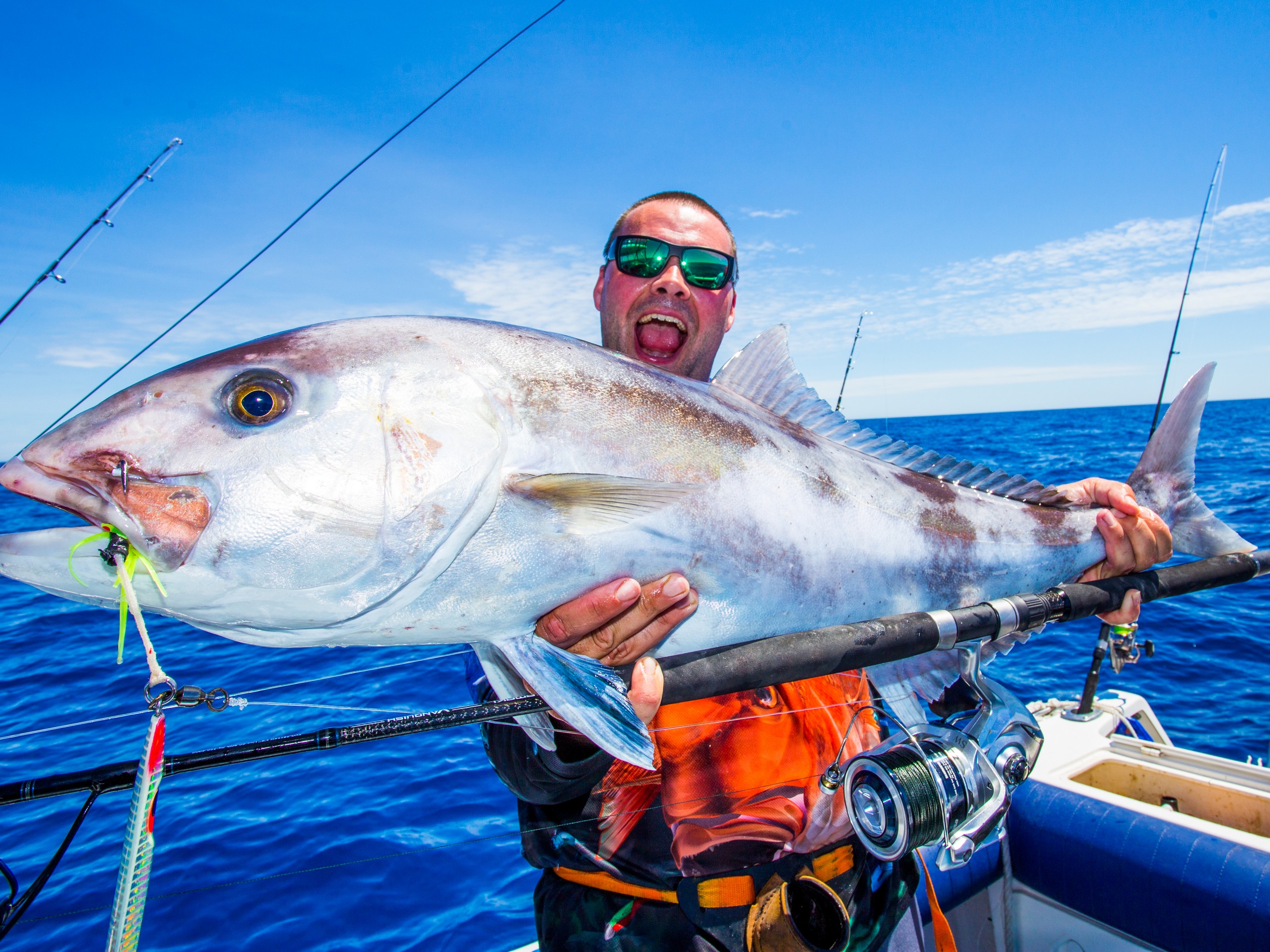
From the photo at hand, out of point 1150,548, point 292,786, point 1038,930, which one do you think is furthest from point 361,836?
point 1150,548

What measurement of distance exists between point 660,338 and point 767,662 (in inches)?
67.3

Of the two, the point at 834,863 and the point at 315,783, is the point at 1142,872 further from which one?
the point at 315,783

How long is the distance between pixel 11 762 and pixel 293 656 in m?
3.61

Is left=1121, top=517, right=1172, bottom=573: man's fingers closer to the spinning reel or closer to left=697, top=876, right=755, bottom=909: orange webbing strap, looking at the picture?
the spinning reel

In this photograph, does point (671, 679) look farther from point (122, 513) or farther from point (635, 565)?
point (122, 513)

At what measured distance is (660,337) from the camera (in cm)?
315

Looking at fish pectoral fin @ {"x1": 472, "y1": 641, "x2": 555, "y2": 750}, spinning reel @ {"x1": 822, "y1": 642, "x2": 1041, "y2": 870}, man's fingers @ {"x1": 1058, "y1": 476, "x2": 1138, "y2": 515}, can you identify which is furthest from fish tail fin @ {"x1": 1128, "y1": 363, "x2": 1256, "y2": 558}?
fish pectoral fin @ {"x1": 472, "y1": 641, "x2": 555, "y2": 750}

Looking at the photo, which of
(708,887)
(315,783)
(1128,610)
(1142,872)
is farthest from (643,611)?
(315,783)

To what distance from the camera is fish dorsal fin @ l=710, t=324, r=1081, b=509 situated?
8.10 feet

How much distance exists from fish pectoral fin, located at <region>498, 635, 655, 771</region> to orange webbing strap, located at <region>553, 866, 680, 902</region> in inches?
28.8

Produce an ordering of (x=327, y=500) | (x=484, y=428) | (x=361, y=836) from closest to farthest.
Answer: (x=327, y=500), (x=484, y=428), (x=361, y=836)

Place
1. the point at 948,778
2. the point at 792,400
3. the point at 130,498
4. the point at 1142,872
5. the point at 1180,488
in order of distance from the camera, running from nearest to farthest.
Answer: the point at 130,498
the point at 948,778
the point at 792,400
the point at 1180,488
the point at 1142,872

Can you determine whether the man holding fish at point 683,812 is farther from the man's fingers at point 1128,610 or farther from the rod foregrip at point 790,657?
the man's fingers at point 1128,610

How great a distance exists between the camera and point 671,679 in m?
1.80
